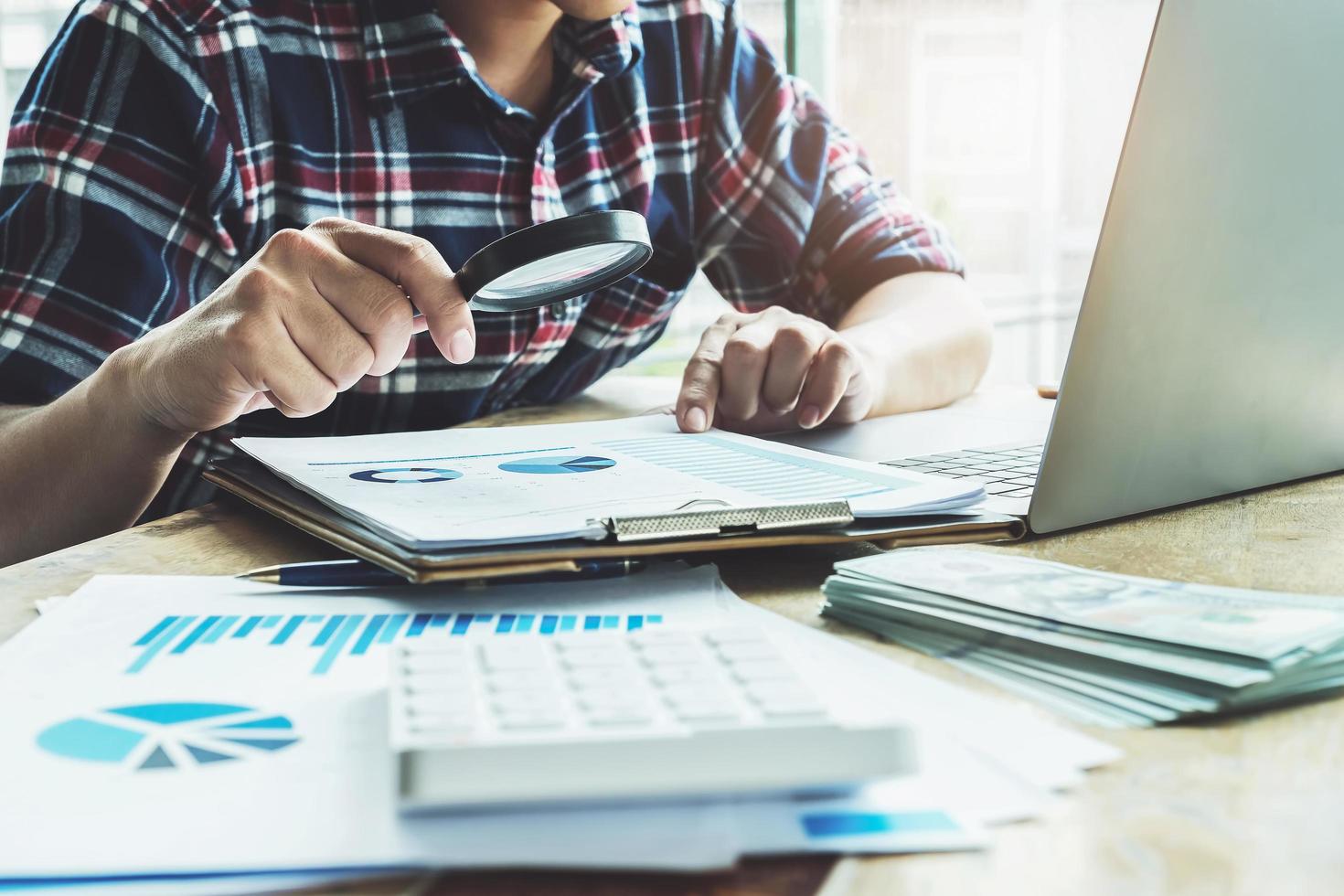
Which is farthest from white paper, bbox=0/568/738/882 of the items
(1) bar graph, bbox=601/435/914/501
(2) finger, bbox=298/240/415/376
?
(2) finger, bbox=298/240/415/376

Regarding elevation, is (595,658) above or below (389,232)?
below

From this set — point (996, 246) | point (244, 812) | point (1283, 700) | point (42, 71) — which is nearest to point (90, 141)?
point (42, 71)

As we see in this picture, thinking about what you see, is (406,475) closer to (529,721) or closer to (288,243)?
(288,243)

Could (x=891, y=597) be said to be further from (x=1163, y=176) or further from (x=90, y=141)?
(x=90, y=141)

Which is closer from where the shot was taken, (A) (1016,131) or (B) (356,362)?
(B) (356,362)

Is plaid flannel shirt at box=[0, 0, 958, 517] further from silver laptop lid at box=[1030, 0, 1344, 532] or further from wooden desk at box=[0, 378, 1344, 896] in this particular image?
silver laptop lid at box=[1030, 0, 1344, 532]

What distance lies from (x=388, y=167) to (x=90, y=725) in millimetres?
788

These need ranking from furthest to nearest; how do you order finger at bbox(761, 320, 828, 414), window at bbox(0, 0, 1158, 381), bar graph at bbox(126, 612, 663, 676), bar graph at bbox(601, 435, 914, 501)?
window at bbox(0, 0, 1158, 381)
finger at bbox(761, 320, 828, 414)
bar graph at bbox(601, 435, 914, 501)
bar graph at bbox(126, 612, 663, 676)

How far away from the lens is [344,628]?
1.41 feet

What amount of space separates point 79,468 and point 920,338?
71cm

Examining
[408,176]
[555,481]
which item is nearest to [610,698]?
[555,481]

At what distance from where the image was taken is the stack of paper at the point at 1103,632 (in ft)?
1.12

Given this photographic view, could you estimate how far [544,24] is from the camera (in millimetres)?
1119

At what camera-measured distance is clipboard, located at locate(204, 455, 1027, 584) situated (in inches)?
17.9
